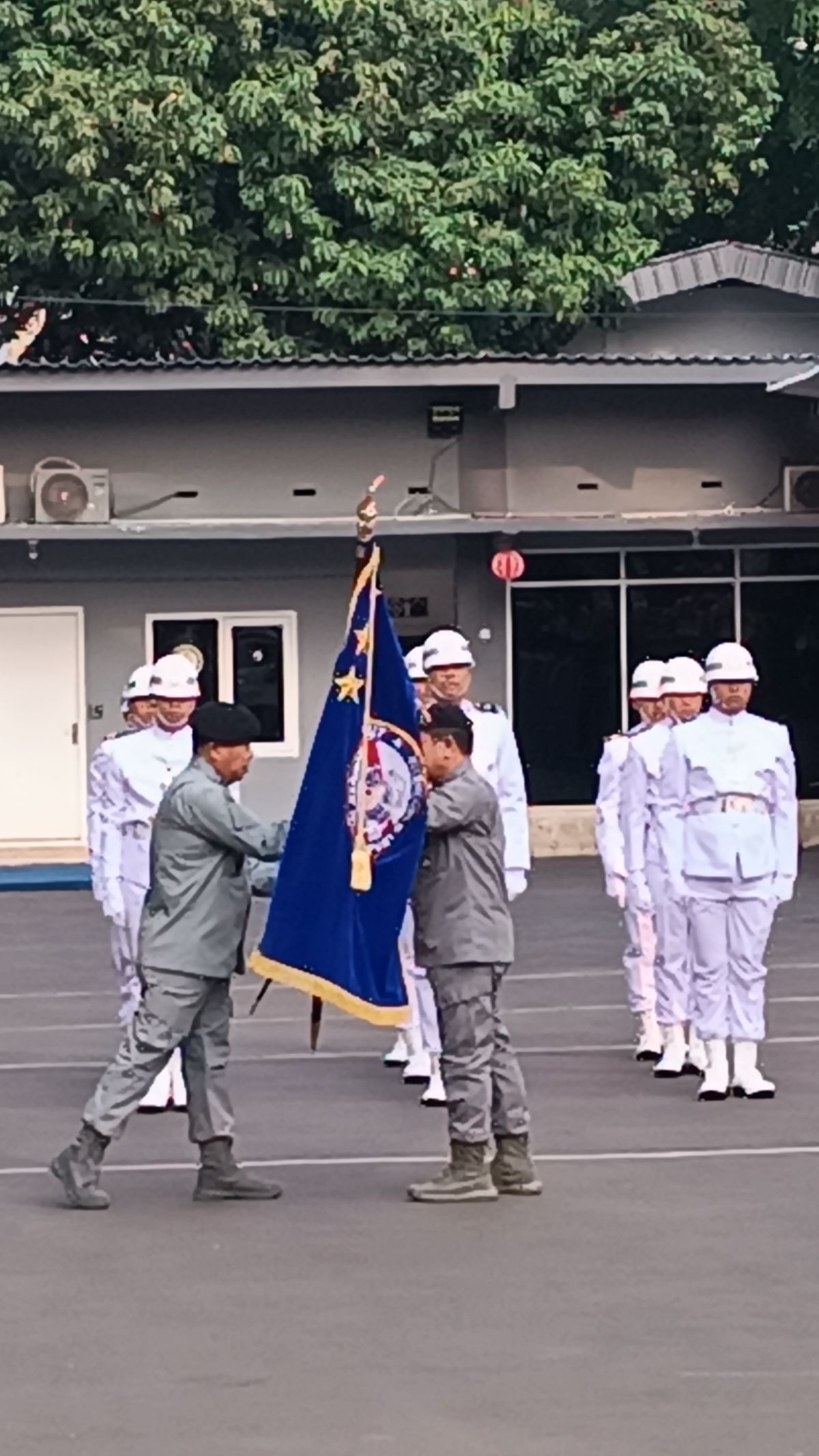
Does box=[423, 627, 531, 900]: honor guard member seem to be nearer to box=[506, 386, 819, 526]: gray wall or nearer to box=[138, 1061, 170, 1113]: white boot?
box=[138, 1061, 170, 1113]: white boot

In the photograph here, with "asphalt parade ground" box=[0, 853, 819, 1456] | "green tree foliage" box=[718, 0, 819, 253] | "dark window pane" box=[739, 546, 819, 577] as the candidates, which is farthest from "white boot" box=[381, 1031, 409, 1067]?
"green tree foliage" box=[718, 0, 819, 253]

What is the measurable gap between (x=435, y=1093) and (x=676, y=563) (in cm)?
1587

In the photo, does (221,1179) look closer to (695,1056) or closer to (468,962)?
(468,962)

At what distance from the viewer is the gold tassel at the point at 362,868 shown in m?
10.3

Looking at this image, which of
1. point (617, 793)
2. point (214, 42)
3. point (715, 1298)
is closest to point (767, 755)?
point (617, 793)

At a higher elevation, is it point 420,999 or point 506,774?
point 506,774

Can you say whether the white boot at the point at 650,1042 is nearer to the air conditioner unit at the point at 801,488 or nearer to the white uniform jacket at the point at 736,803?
the white uniform jacket at the point at 736,803

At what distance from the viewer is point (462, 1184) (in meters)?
10.2

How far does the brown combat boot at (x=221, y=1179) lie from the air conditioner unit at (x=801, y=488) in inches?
715

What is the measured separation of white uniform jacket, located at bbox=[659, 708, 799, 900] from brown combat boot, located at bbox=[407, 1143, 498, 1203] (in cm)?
303

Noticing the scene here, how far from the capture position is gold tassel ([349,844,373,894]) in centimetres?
1026

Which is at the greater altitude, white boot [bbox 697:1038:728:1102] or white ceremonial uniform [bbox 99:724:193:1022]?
white ceremonial uniform [bbox 99:724:193:1022]

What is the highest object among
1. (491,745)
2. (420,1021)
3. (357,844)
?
(491,745)

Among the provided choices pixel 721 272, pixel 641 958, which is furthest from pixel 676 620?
pixel 641 958
